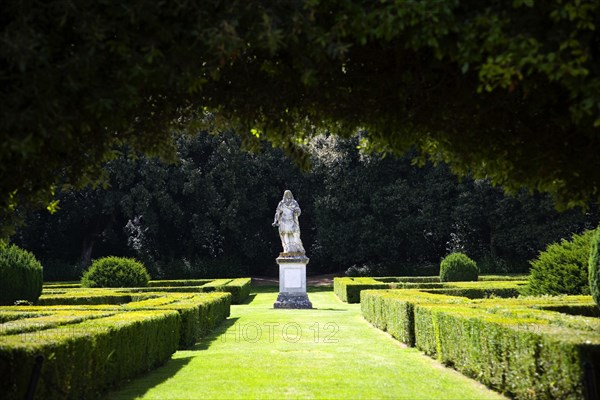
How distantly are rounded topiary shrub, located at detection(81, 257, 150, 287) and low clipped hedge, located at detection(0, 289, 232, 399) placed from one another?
39.1 ft

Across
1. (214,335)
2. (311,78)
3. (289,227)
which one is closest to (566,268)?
(214,335)

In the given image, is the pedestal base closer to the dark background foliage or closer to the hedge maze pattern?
the hedge maze pattern

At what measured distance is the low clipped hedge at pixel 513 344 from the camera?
227 inches

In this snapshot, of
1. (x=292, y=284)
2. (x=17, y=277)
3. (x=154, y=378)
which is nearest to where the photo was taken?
(x=154, y=378)

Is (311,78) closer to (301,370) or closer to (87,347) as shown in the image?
(87,347)

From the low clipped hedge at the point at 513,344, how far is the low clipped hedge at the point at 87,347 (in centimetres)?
410

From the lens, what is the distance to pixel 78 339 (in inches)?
267

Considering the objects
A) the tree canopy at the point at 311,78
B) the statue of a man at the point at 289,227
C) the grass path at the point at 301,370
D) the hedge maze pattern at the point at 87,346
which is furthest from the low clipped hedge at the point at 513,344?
the statue of a man at the point at 289,227

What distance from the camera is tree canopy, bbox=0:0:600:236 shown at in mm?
4379

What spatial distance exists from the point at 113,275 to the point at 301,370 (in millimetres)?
16288

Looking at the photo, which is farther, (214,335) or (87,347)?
(214,335)

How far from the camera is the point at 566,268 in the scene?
1595cm

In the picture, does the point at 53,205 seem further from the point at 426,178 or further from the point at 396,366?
the point at 426,178

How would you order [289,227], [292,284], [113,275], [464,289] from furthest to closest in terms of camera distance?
1. [113,275]
2. [289,227]
3. [292,284]
4. [464,289]
